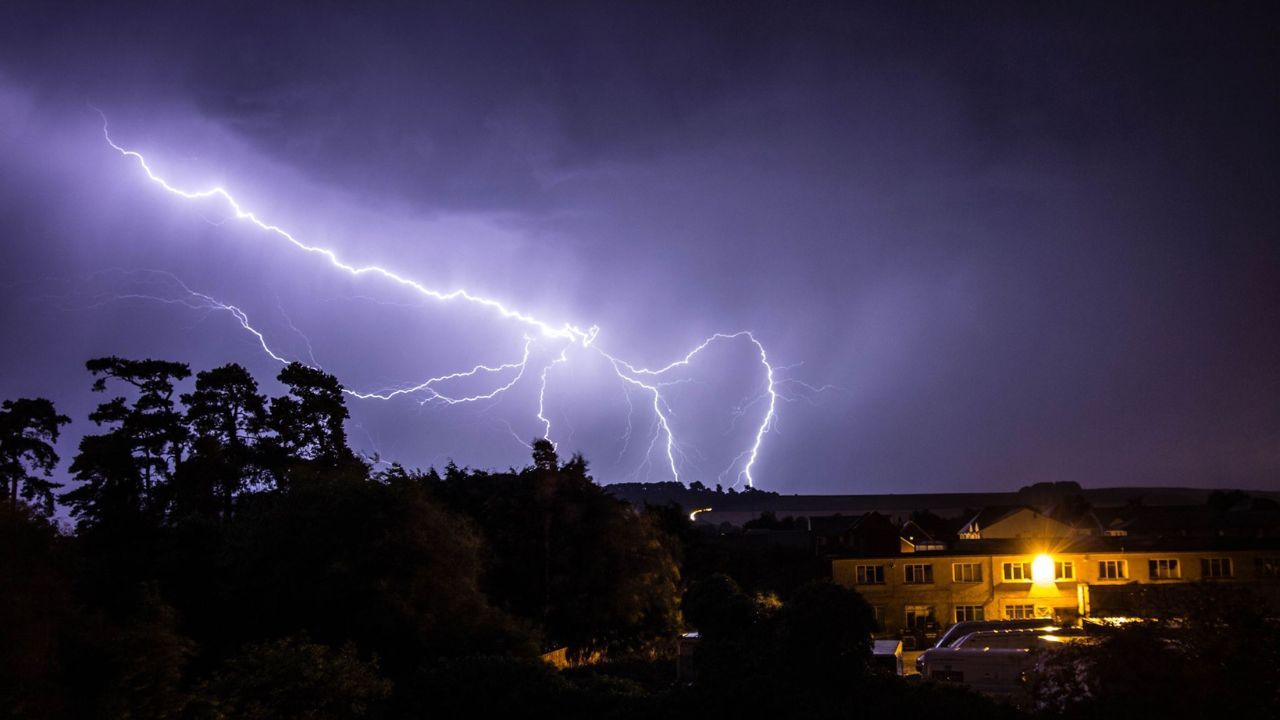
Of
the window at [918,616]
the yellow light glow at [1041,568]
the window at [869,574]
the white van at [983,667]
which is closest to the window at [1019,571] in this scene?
the yellow light glow at [1041,568]

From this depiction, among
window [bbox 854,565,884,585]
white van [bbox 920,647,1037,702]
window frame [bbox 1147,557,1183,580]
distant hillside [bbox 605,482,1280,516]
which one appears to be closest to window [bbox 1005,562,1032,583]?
→ window frame [bbox 1147,557,1183,580]

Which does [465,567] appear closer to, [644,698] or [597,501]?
[644,698]

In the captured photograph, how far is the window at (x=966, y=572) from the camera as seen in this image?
41875 mm

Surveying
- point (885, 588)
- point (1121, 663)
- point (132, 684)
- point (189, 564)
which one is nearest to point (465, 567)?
point (189, 564)

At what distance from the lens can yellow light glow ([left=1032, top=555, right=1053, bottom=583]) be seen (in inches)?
1630

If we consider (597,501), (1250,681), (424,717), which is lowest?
(424,717)

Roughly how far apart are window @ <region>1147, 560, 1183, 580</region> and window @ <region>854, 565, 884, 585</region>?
1068cm

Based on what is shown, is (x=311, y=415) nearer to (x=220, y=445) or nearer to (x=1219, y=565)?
(x=220, y=445)

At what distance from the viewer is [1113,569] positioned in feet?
133

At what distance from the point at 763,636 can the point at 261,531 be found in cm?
1330

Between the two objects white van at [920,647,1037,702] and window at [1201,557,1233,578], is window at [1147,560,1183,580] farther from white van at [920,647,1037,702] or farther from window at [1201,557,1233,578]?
white van at [920,647,1037,702]

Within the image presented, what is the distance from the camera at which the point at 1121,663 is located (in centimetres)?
1127

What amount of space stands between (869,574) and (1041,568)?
7.06 metres

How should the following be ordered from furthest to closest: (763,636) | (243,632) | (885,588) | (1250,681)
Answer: (885,588) < (243,632) < (763,636) < (1250,681)
